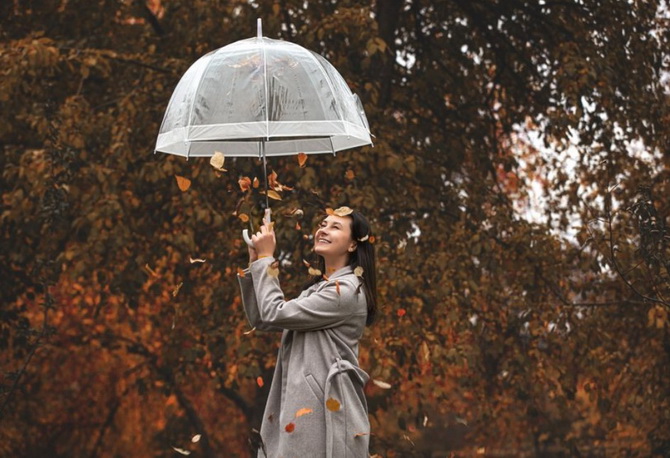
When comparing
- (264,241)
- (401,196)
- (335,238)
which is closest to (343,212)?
(335,238)

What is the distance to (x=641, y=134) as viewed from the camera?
8.84 m

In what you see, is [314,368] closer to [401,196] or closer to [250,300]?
[250,300]

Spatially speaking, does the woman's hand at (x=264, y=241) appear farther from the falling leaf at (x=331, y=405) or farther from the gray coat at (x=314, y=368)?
the falling leaf at (x=331, y=405)

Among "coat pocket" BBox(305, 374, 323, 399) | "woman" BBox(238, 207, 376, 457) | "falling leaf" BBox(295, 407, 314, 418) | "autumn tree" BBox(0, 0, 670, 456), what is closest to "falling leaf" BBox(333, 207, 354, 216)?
"woman" BBox(238, 207, 376, 457)

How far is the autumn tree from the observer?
7699mm

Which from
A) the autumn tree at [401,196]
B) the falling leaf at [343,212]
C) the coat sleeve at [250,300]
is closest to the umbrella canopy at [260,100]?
the falling leaf at [343,212]

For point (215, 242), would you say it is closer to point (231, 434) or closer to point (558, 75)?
point (558, 75)

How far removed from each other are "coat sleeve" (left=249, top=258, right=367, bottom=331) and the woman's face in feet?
0.54

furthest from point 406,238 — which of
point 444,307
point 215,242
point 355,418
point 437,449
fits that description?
point 437,449

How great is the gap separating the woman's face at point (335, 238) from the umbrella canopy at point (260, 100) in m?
0.36

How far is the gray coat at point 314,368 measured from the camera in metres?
3.71

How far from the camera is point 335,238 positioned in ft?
13.0

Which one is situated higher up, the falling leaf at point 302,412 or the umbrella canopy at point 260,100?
the umbrella canopy at point 260,100

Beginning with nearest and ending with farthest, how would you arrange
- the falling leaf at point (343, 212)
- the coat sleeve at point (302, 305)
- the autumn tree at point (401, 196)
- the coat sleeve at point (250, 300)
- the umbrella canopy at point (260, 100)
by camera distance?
1. the coat sleeve at point (302, 305)
2. the coat sleeve at point (250, 300)
3. the falling leaf at point (343, 212)
4. the umbrella canopy at point (260, 100)
5. the autumn tree at point (401, 196)
